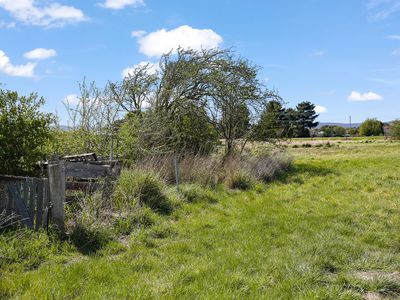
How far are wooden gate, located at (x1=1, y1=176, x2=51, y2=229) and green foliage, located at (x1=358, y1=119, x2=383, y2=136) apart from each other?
91575mm

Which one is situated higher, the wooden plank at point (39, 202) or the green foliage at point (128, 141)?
the green foliage at point (128, 141)

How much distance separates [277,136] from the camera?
18391mm

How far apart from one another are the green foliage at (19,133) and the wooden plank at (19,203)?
133 centimetres

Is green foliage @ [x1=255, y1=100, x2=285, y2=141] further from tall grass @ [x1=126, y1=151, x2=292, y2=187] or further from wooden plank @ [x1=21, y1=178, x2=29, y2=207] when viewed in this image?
wooden plank @ [x1=21, y1=178, x2=29, y2=207]

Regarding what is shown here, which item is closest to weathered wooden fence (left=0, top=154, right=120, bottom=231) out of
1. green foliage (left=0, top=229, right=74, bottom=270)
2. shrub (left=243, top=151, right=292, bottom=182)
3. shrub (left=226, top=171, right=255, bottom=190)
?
green foliage (left=0, top=229, right=74, bottom=270)

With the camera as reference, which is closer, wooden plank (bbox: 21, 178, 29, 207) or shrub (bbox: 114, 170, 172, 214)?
wooden plank (bbox: 21, 178, 29, 207)

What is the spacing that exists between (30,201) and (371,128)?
91737 mm

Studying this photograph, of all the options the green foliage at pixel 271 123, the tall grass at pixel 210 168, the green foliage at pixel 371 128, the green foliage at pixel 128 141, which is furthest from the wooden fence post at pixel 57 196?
the green foliage at pixel 371 128

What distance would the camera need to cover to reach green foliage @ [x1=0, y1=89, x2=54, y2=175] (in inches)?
277

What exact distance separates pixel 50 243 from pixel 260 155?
40.7ft

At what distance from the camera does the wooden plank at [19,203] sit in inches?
231

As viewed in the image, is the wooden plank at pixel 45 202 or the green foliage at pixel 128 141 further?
the green foliage at pixel 128 141

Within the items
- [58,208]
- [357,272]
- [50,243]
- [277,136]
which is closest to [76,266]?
[50,243]

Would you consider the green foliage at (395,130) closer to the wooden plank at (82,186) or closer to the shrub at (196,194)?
the shrub at (196,194)
